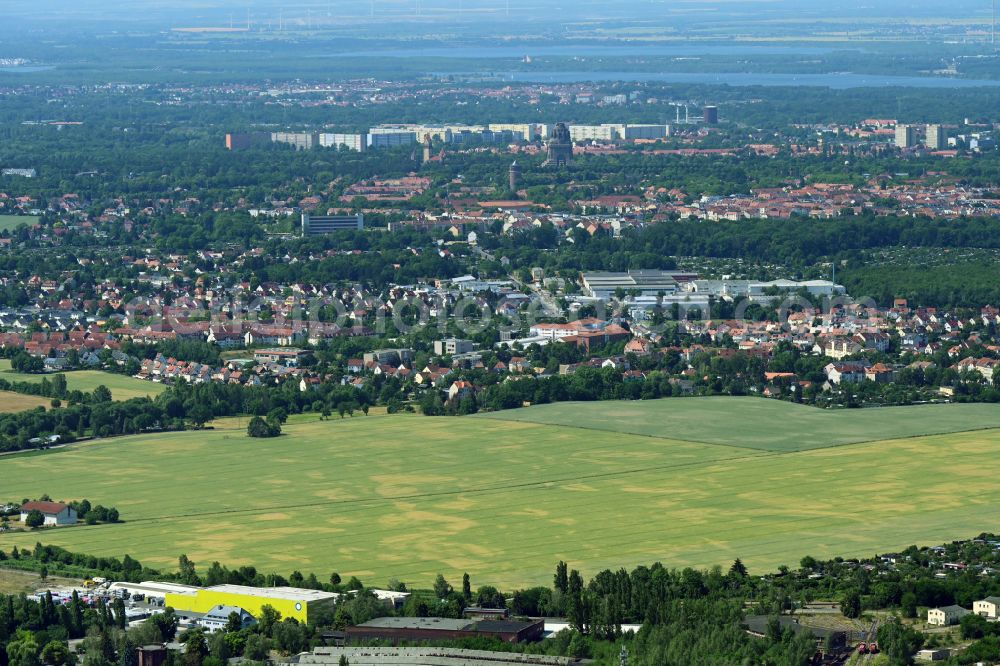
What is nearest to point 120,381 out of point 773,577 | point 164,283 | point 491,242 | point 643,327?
point 643,327

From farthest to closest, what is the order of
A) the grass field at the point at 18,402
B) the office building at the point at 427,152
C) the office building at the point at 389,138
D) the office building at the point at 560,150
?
1. the office building at the point at 389,138
2. the office building at the point at 427,152
3. the office building at the point at 560,150
4. the grass field at the point at 18,402

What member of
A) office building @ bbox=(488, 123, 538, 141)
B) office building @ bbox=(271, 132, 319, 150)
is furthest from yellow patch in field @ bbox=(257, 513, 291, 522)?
office building @ bbox=(488, 123, 538, 141)

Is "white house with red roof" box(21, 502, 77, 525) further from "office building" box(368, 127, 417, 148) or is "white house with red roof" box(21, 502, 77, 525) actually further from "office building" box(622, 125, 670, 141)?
"office building" box(622, 125, 670, 141)

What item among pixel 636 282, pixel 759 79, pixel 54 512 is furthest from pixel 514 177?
pixel 759 79

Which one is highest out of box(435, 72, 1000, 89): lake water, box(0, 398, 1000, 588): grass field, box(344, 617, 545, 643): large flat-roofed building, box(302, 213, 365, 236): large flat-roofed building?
box(344, 617, 545, 643): large flat-roofed building

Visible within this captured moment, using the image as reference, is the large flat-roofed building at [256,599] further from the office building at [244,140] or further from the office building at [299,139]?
the office building at [299,139]

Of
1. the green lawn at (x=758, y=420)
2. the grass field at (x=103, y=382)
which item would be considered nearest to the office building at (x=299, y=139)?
the grass field at (x=103, y=382)

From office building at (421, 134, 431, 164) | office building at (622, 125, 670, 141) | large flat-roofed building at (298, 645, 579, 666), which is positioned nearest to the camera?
large flat-roofed building at (298, 645, 579, 666)

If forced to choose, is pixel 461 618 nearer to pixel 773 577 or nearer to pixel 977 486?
pixel 773 577
